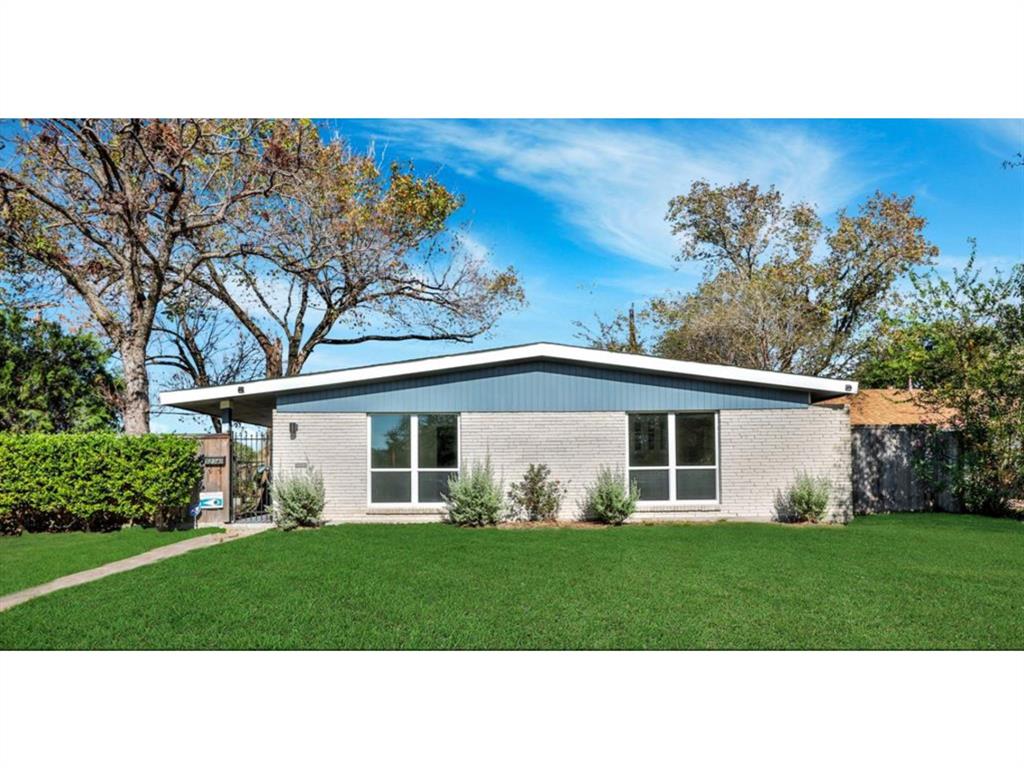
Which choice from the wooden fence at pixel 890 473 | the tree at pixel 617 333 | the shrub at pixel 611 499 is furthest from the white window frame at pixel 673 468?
the tree at pixel 617 333

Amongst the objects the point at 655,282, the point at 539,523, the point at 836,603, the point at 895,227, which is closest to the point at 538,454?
the point at 539,523

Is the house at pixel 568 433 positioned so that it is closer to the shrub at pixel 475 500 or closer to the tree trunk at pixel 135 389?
the shrub at pixel 475 500

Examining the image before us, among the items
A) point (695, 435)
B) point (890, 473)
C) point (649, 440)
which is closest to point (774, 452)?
point (695, 435)

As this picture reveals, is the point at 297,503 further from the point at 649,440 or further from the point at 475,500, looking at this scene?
the point at 649,440

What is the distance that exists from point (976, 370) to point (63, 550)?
16285 mm

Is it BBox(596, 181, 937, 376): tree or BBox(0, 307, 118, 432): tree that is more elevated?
BBox(596, 181, 937, 376): tree

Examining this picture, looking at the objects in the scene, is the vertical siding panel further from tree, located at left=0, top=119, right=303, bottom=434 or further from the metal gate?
tree, located at left=0, top=119, right=303, bottom=434

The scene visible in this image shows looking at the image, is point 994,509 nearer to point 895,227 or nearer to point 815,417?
point 815,417

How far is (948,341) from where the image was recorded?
14750 millimetres

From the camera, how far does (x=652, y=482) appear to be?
45.2ft

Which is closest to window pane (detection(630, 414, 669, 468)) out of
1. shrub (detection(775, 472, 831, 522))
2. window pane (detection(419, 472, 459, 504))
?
shrub (detection(775, 472, 831, 522))

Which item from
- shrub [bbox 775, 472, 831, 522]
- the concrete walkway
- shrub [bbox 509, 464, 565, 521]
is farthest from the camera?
shrub [bbox 509, 464, 565, 521]

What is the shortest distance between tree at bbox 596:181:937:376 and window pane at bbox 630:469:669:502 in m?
11.5

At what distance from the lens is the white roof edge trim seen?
1338cm
